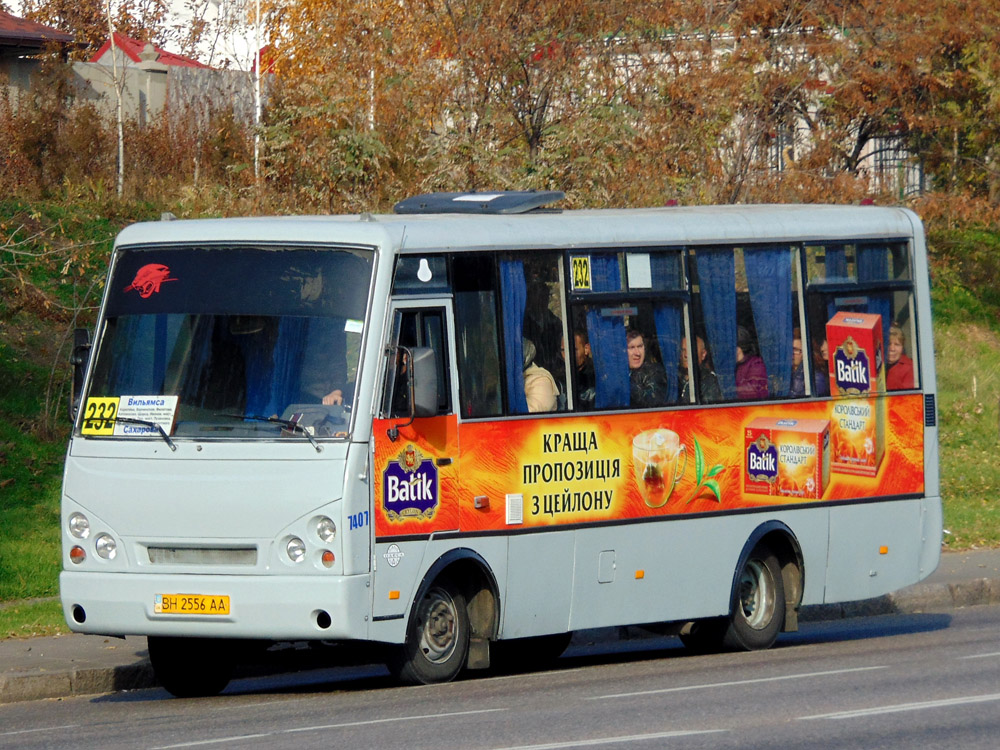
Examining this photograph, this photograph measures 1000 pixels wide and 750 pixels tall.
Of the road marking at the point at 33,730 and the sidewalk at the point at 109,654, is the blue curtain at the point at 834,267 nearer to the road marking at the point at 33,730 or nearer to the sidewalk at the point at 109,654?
the sidewalk at the point at 109,654

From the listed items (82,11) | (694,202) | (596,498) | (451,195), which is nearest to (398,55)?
(694,202)

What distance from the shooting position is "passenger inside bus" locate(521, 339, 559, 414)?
12.4 m

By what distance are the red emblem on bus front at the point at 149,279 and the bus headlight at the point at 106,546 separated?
1550mm

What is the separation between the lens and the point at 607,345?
42.3ft

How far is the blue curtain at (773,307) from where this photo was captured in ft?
46.0

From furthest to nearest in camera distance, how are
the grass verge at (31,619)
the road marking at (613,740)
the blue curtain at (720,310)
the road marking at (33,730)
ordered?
the grass verge at (31,619)
the blue curtain at (720,310)
the road marking at (33,730)
the road marking at (613,740)

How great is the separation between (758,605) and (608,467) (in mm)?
2266

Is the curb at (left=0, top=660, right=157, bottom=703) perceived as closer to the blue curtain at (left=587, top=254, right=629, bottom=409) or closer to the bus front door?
the bus front door

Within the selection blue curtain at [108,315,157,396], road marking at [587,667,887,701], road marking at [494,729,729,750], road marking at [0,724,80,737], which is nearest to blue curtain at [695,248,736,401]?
road marking at [587,667,887,701]

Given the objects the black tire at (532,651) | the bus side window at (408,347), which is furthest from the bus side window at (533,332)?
the black tire at (532,651)

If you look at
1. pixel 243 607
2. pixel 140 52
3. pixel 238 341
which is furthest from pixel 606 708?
pixel 140 52

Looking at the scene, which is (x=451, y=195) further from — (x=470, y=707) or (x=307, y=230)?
(x=470, y=707)

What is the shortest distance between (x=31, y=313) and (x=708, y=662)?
45.2 feet

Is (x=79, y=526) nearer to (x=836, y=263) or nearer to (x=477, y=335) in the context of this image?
(x=477, y=335)
